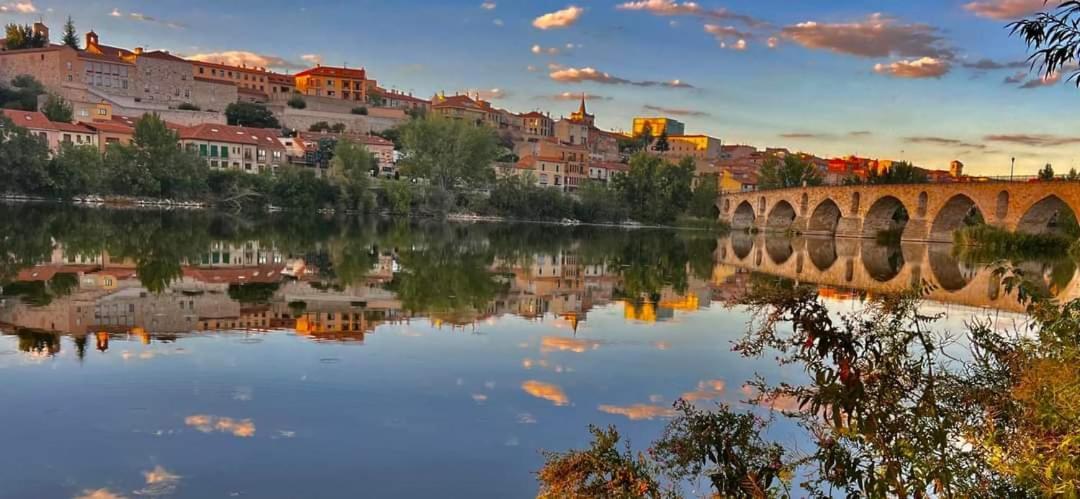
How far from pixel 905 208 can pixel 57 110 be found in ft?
252

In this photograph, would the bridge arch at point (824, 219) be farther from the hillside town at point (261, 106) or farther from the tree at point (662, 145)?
the tree at point (662, 145)

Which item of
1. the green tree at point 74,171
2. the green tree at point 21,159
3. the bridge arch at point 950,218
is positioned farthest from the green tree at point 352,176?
the bridge arch at point 950,218

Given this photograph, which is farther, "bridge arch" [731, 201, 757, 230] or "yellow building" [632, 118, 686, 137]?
"yellow building" [632, 118, 686, 137]

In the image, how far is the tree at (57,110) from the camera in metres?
73.1

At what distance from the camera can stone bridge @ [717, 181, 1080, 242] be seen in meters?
44.8

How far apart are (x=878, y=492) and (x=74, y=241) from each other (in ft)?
91.3

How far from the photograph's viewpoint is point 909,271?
28375 millimetres

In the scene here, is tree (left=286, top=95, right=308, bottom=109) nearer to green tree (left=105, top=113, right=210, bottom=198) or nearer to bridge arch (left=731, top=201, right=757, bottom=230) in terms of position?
green tree (left=105, top=113, right=210, bottom=198)

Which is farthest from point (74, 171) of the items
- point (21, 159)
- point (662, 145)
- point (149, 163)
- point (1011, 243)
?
point (662, 145)

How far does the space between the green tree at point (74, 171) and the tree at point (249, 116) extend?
32638 millimetres

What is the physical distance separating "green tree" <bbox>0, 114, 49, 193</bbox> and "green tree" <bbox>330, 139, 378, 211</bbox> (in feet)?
72.6

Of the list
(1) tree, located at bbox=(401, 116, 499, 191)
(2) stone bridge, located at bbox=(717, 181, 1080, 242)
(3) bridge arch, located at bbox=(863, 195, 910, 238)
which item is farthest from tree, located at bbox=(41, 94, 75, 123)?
A: (3) bridge arch, located at bbox=(863, 195, 910, 238)

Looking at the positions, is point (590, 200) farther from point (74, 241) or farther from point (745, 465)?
point (745, 465)

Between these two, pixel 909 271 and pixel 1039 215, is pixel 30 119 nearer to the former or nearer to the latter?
pixel 909 271
